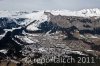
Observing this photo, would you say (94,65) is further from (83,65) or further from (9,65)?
(9,65)

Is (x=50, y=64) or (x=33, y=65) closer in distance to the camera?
(x=33, y=65)

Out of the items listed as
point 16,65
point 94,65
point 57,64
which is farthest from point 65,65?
point 16,65

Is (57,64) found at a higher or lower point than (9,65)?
lower

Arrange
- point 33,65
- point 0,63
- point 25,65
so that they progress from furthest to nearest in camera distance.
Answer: point 33,65, point 25,65, point 0,63

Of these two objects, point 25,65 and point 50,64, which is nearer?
point 25,65

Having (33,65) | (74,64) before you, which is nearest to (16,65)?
(33,65)

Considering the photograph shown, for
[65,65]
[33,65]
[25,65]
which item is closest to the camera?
[25,65]

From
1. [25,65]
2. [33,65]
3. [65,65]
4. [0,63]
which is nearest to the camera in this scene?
[0,63]

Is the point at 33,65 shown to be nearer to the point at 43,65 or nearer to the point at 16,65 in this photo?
the point at 43,65

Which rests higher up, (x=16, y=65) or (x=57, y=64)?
(x=16, y=65)
